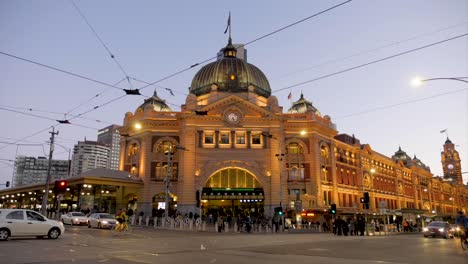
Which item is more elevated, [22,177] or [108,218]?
[22,177]

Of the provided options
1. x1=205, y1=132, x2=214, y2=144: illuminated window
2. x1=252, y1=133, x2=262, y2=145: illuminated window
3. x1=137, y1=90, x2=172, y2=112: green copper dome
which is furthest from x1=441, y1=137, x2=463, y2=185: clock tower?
x1=205, y1=132, x2=214, y2=144: illuminated window

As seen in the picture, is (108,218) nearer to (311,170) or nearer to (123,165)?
(123,165)

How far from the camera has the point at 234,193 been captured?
186ft

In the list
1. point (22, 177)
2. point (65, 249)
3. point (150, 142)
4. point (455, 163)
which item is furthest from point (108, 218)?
point (22, 177)

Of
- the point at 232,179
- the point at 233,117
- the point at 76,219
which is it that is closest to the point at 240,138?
the point at 233,117

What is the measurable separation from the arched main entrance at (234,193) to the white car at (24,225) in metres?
34.7

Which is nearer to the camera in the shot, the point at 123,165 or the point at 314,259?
the point at 314,259

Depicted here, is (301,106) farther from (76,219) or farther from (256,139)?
(76,219)

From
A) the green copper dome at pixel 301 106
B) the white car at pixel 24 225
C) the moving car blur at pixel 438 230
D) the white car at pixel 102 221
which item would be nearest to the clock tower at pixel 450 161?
the green copper dome at pixel 301 106

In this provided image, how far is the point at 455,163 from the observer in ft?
557

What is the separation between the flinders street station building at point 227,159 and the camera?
5638 cm

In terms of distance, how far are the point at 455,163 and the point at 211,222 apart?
513 ft

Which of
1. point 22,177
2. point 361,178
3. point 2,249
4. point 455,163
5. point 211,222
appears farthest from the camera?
point 22,177

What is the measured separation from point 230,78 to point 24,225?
159ft
